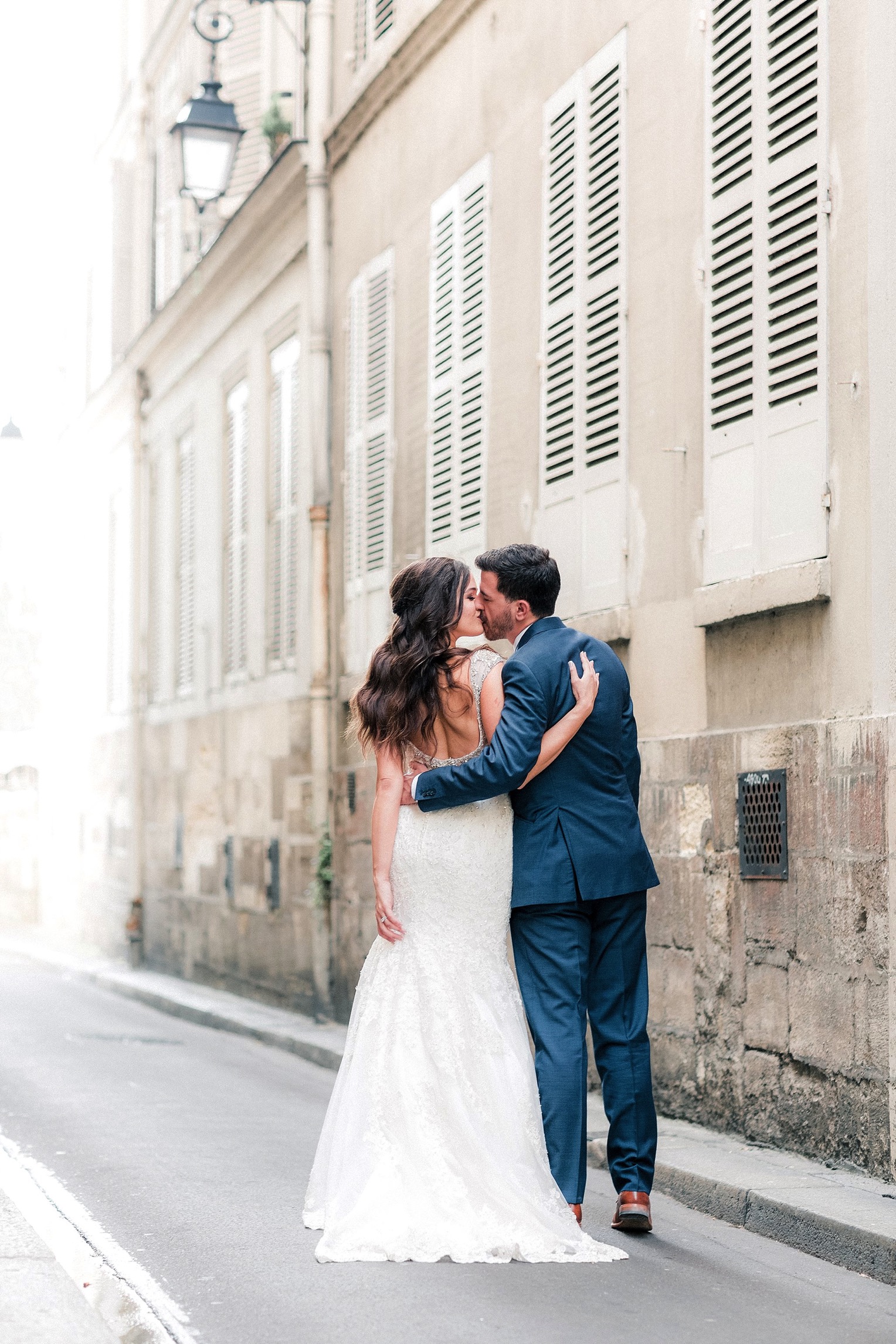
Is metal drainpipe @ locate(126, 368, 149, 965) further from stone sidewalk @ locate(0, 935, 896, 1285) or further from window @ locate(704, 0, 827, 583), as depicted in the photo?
window @ locate(704, 0, 827, 583)

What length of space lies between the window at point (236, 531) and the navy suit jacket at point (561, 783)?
10122 mm

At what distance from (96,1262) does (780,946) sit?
2649 millimetres

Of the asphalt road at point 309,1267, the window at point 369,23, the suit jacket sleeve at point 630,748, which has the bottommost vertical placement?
the asphalt road at point 309,1267

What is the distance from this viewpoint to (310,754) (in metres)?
13.1

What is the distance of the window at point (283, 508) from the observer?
1419 cm

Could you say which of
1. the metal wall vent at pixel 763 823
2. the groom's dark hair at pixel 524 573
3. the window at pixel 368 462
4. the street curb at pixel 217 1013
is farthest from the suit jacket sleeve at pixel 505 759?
the window at pixel 368 462

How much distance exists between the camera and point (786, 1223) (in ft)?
18.2

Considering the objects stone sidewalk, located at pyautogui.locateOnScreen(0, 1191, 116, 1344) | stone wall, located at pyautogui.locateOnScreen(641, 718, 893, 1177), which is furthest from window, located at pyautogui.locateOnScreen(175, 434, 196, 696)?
stone sidewalk, located at pyautogui.locateOnScreen(0, 1191, 116, 1344)

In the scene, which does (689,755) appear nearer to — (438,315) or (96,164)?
(438,315)

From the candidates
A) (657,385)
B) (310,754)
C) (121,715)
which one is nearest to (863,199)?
(657,385)

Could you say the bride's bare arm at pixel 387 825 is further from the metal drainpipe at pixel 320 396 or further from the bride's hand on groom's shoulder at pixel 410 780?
the metal drainpipe at pixel 320 396

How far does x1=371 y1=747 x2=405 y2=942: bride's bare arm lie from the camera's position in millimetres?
5312

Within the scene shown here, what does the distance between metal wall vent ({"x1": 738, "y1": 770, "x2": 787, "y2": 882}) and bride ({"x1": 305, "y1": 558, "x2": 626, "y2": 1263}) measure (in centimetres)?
164

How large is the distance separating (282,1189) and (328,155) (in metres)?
8.69
